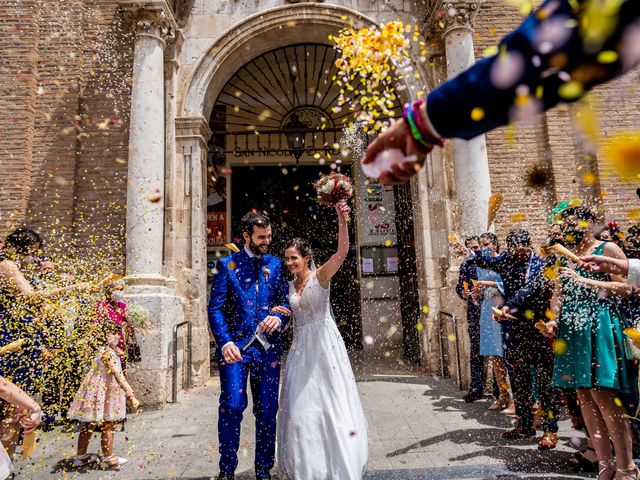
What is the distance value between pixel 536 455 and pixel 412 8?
7.86 meters

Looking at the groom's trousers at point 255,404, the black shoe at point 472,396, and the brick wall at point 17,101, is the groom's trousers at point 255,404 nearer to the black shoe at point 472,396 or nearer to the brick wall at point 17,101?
the black shoe at point 472,396

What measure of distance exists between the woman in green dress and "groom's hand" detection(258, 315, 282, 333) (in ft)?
7.48

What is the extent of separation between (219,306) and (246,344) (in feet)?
1.30

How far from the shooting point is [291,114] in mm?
10789

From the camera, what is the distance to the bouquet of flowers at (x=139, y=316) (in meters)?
6.48

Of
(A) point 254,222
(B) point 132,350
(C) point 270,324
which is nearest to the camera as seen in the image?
(C) point 270,324

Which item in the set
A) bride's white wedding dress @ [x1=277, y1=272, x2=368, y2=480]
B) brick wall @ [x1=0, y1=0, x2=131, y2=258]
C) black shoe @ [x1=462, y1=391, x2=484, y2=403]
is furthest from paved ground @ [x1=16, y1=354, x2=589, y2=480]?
brick wall @ [x1=0, y1=0, x2=131, y2=258]

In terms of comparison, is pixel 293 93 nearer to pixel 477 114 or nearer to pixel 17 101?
pixel 17 101

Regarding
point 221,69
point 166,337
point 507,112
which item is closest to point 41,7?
point 221,69

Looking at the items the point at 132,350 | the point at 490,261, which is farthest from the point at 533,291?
the point at 132,350

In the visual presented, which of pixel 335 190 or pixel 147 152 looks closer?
pixel 335 190

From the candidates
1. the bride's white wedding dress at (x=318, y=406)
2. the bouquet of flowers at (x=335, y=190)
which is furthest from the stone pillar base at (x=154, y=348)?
the bouquet of flowers at (x=335, y=190)

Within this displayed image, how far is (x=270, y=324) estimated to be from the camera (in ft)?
12.1

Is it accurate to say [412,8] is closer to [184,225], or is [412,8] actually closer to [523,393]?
[184,225]
